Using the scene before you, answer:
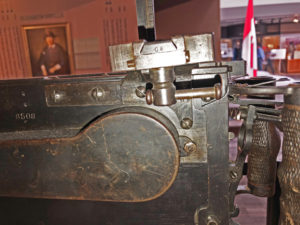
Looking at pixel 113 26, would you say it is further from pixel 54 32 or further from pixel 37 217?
pixel 37 217

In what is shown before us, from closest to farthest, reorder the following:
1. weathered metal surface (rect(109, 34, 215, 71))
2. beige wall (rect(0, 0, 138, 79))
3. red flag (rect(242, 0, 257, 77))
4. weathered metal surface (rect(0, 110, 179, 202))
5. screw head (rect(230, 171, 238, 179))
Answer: weathered metal surface (rect(109, 34, 215, 71)), weathered metal surface (rect(0, 110, 179, 202)), screw head (rect(230, 171, 238, 179)), beige wall (rect(0, 0, 138, 79)), red flag (rect(242, 0, 257, 77))

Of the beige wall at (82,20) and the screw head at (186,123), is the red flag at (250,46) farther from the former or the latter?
the screw head at (186,123)

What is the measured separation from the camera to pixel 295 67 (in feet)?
9.30

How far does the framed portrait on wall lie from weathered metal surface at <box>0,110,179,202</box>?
125cm

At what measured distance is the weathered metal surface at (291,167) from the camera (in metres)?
0.60

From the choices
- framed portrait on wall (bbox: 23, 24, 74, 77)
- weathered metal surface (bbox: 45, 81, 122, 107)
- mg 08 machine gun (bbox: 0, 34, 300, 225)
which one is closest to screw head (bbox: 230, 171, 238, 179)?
mg 08 machine gun (bbox: 0, 34, 300, 225)

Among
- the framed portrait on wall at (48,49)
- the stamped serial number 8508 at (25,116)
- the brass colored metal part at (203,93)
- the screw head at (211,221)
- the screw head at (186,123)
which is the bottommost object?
the screw head at (211,221)

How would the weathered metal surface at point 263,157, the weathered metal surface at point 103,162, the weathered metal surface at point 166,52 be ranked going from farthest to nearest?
1. the weathered metal surface at point 263,157
2. the weathered metal surface at point 103,162
3. the weathered metal surface at point 166,52

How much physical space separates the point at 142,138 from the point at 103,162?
14cm

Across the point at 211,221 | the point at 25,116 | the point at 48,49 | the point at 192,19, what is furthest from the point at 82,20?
the point at 211,221

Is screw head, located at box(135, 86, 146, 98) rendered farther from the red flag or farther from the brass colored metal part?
the red flag

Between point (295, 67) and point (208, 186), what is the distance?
2.70 metres

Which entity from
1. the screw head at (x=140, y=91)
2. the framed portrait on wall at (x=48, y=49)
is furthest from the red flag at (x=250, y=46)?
the screw head at (x=140, y=91)

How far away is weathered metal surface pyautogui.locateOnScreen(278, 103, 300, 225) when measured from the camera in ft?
1.97
